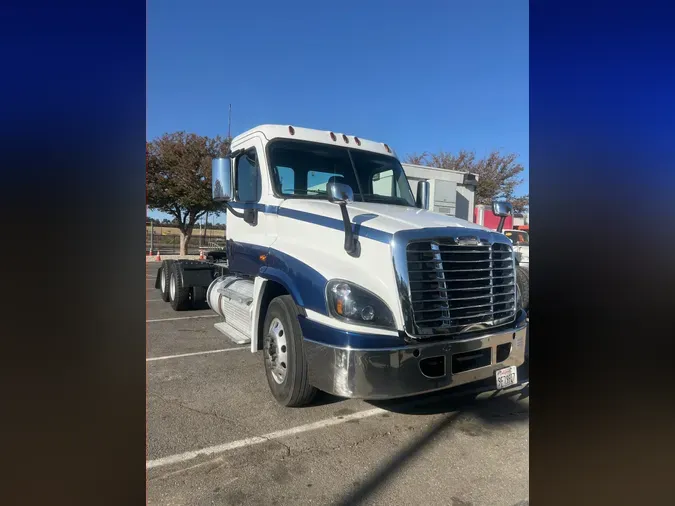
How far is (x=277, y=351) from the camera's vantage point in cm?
387

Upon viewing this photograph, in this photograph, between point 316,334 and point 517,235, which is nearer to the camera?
point 316,334

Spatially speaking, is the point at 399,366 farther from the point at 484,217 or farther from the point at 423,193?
the point at 484,217

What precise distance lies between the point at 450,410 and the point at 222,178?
137 inches

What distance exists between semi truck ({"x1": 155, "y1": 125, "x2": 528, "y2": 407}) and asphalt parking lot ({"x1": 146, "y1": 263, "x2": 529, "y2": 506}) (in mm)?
439

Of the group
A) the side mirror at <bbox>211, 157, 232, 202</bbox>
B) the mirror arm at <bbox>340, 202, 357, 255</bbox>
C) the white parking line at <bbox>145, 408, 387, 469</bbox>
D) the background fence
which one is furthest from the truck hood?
the background fence

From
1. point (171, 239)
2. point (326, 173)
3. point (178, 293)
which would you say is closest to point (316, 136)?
point (326, 173)

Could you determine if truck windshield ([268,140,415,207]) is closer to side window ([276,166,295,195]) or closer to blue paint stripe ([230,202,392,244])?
side window ([276,166,295,195])

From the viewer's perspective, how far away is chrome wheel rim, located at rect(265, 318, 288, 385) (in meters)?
3.79

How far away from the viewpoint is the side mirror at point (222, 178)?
475cm

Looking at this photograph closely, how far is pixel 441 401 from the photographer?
165 inches
